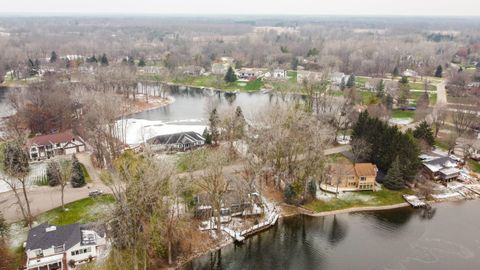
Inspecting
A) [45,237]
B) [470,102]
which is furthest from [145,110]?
[470,102]

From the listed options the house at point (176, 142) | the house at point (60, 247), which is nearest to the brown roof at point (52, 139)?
the house at point (176, 142)

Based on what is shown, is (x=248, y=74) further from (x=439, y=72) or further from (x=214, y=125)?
(x=214, y=125)

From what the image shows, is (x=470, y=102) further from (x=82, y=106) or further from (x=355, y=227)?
(x=82, y=106)

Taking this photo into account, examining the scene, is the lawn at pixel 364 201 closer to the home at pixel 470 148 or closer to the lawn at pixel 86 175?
the home at pixel 470 148

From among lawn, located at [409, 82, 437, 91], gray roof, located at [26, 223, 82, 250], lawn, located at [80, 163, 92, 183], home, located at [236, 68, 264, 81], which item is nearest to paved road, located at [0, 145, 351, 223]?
lawn, located at [80, 163, 92, 183]

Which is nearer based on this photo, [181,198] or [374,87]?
[181,198]

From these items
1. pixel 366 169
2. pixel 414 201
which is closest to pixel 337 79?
pixel 366 169
